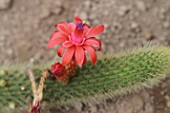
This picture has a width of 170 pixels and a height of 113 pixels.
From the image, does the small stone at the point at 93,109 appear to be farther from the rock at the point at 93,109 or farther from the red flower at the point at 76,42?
the red flower at the point at 76,42

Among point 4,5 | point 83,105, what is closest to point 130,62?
point 83,105

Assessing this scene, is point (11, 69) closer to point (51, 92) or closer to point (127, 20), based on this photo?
point (51, 92)

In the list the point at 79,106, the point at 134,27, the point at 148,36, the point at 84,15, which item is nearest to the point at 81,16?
the point at 84,15

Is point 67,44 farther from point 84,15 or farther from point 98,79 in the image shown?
point 84,15

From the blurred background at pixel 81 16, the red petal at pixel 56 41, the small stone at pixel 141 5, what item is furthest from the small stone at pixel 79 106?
the small stone at pixel 141 5

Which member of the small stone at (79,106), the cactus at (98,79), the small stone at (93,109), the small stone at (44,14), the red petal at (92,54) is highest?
the small stone at (44,14)

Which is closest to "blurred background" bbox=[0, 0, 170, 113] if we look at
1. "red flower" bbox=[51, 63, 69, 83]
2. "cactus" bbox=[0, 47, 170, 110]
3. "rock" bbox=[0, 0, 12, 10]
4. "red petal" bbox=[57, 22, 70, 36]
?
"rock" bbox=[0, 0, 12, 10]

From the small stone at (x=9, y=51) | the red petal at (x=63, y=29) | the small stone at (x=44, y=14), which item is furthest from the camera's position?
the small stone at (x=44, y=14)
